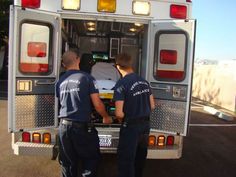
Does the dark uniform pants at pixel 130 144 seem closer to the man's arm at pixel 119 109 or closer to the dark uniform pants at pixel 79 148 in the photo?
the man's arm at pixel 119 109

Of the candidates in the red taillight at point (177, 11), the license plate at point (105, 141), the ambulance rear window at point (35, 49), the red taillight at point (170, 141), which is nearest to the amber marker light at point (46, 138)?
the license plate at point (105, 141)

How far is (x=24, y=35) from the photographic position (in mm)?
4965

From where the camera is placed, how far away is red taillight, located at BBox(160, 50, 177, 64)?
17.6 feet

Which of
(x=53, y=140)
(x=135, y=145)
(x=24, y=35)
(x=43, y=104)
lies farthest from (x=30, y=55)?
(x=135, y=145)

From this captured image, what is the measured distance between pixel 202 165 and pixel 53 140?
2.82 metres

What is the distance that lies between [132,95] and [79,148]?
2.84 ft

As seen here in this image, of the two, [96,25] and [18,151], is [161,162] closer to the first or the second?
[18,151]

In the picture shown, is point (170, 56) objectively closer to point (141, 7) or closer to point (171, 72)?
point (171, 72)

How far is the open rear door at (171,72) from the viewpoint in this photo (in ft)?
17.1

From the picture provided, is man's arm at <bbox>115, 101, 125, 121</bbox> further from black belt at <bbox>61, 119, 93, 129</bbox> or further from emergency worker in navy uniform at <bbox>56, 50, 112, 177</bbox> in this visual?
black belt at <bbox>61, 119, 93, 129</bbox>

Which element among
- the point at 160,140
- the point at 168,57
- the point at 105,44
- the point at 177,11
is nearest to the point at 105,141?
the point at 160,140

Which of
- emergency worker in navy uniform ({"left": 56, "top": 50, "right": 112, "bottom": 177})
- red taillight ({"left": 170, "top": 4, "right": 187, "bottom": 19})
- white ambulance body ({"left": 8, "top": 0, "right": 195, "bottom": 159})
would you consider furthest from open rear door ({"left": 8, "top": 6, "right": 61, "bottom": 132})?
red taillight ({"left": 170, "top": 4, "right": 187, "bottom": 19})

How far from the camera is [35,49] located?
5105 millimetres

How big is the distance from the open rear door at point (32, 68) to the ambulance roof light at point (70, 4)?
0.16 m
